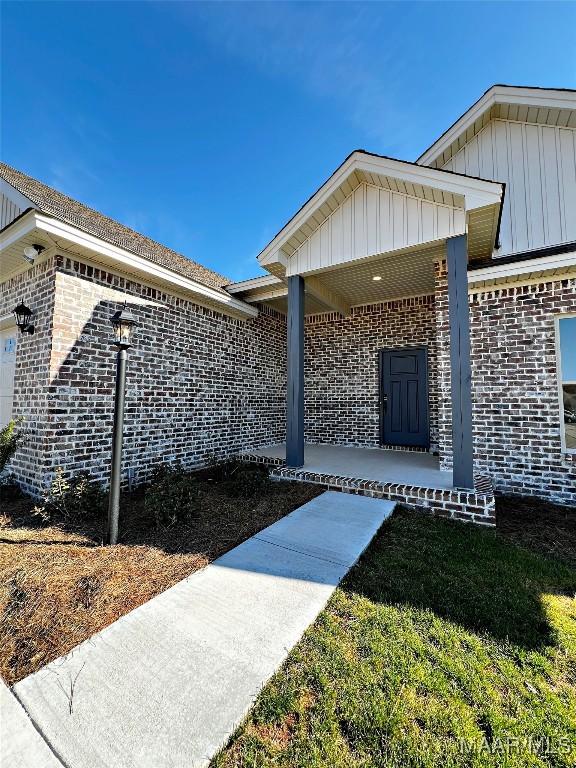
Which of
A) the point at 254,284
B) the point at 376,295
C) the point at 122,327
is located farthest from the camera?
the point at 376,295

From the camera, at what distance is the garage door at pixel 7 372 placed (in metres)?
A: 4.96

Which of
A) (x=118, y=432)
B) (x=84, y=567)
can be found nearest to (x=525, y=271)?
(x=118, y=432)

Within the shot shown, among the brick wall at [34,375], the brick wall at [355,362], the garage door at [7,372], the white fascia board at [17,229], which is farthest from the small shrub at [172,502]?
the brick wall at [355,362]

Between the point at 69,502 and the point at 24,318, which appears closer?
the point at 69,502

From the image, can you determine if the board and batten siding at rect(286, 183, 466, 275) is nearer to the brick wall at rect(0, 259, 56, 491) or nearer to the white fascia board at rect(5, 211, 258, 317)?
the white fascia board at rect(5, 211, 258, 317)

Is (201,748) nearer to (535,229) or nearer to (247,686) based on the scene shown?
(247,686)

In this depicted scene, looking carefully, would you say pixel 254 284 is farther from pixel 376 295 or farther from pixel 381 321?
pixel 381 321

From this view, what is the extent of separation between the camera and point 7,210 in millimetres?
4965

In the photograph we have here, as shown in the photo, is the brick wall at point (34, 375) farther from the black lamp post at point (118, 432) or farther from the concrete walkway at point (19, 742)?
the concrete walkway at point (19, 742)

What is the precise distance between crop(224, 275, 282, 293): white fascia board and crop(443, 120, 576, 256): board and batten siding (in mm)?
4282

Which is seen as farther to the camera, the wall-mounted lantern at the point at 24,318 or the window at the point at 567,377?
the window at the point at 567,377

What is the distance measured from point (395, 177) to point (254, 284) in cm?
316

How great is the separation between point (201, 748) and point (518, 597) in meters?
2.40

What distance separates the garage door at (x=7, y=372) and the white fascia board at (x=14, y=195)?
1.87 meters
